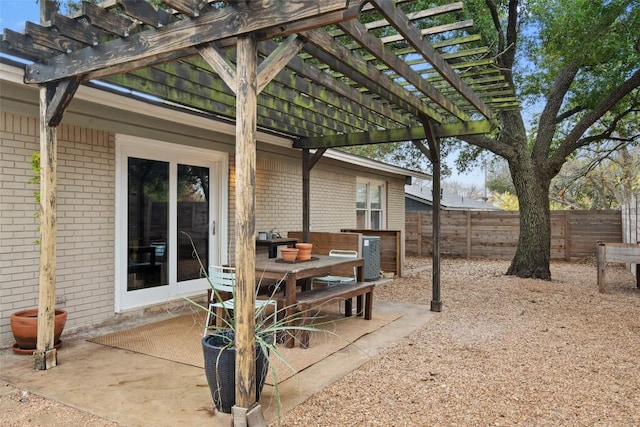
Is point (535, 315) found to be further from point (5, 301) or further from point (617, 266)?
point (617, 266)

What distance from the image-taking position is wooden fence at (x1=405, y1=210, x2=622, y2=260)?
12594 millimetres

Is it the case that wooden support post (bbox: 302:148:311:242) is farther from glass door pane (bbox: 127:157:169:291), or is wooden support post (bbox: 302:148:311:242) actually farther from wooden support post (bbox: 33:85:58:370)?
wooden support post (bbox: 33:85:58:370)

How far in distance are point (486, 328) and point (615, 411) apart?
2.18m

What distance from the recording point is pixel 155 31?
3.00 meters

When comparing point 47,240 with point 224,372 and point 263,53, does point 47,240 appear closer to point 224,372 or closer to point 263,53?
point 224,372

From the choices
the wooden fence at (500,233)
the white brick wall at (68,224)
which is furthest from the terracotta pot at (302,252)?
the wooden fence at (500,233)

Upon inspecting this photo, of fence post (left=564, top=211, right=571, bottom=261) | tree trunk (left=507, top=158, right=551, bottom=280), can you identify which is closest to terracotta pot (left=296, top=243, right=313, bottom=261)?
tree trunk (left=507, top=158, right=551, bottom=280)

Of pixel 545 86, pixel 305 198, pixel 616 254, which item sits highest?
pixel 545 86

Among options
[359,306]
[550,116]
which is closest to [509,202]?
[550,116]

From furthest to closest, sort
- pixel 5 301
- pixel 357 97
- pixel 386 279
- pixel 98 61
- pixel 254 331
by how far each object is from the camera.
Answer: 1. pixel 386 279
2. pixel 357 97
3. pixel 5 301
4. pixel 98 61
5. pixel 254 331

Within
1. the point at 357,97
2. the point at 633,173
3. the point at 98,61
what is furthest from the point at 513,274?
the point at 633,173

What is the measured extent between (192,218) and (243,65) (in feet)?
12.3

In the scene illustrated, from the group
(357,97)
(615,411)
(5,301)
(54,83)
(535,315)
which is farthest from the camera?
(535,315)

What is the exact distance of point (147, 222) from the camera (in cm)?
536
